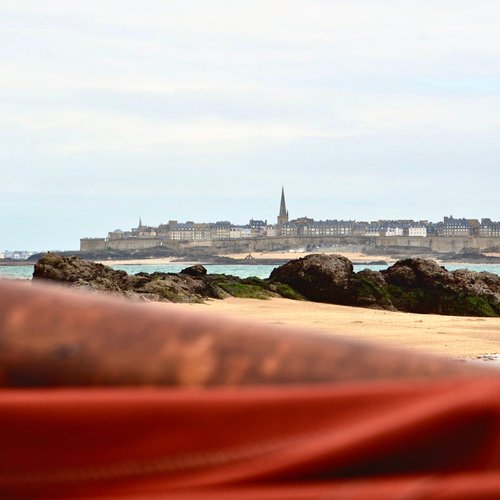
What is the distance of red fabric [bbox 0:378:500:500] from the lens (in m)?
0.51

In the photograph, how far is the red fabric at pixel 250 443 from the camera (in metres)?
0.51

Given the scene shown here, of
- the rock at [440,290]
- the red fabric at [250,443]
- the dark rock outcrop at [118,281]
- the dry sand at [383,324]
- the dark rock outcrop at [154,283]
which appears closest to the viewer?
the red fabric at [250,443]

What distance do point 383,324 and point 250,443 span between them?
981cm

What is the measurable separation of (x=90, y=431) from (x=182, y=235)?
136 m

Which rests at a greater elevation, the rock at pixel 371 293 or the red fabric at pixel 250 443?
the red fabric at pixel 250 443

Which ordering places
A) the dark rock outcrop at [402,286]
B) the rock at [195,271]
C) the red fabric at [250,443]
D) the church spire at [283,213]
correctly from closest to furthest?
1. the red fabric at [250,443]
2. the dark rock outcrop at [402,286]
3. the rock at [195,271]
4. the church spire at [283,213]

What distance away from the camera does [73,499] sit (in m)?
0.51

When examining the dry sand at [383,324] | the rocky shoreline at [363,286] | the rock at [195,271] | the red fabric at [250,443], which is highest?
the red fabric at [250,443]

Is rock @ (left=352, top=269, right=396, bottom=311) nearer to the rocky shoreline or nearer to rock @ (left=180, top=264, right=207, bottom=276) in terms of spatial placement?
the rocky shoreline

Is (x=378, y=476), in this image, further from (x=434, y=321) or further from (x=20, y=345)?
(x=434, y=321)

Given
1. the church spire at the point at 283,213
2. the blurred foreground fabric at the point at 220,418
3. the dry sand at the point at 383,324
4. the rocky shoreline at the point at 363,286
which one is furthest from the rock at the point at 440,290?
the church spire at the point at 283,213

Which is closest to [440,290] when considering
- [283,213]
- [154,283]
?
[154,283]

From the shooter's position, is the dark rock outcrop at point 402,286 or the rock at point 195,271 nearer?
the dark rock outcrop at point 402,286

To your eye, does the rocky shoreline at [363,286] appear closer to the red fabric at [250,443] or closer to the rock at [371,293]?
the rock at [371,293]
